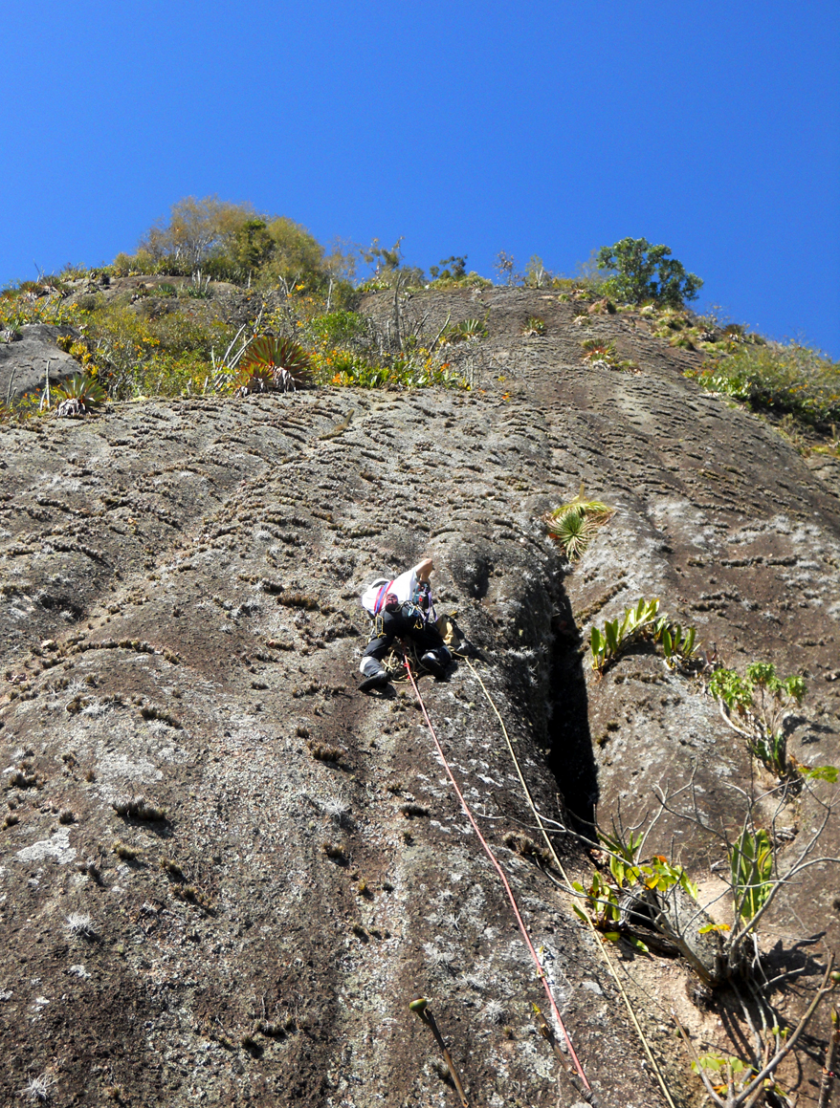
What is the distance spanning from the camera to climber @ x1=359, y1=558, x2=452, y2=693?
8.20m

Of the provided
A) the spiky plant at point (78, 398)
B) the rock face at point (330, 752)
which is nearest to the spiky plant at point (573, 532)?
the rock face at point (330, 752)

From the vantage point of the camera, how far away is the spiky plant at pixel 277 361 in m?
17.2

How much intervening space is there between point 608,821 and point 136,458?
9.03 meters

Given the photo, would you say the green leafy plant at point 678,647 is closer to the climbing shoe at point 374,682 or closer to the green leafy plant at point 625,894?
the green leafy plant at point 625,894

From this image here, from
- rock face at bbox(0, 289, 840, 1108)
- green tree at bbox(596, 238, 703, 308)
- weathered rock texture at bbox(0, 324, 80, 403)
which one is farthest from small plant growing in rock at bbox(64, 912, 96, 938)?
green tree at bbox(596, 238, 703, 308)

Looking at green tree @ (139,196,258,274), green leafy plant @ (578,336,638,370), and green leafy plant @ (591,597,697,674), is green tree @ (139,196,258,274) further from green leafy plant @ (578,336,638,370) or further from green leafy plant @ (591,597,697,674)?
green leafy plant @ (591,597,697,674)

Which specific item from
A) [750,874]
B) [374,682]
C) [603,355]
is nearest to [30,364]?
[374,682]

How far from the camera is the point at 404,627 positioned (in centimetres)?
837

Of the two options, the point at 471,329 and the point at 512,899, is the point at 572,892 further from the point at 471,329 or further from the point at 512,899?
the point at 471,329

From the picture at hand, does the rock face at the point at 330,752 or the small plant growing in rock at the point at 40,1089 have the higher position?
the rock face at the point at 330,752

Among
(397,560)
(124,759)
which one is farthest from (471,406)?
(124,759)

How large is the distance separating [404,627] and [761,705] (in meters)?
4.15

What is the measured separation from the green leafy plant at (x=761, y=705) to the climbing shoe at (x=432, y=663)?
10.7 ft

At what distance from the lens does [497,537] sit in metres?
11.8
